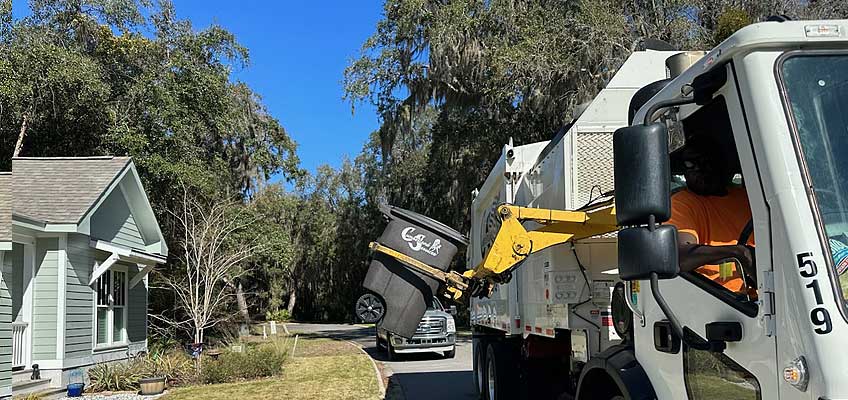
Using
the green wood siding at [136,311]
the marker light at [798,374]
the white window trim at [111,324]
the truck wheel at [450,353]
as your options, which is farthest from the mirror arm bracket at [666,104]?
the truck wheel at [450,353]

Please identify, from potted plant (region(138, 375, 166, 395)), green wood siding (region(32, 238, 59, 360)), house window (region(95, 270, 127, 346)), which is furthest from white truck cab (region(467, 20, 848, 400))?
house window (region(95, 270, 127, 346))

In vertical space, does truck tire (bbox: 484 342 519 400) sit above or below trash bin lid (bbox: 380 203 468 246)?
below

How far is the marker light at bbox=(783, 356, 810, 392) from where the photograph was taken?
8.30ft

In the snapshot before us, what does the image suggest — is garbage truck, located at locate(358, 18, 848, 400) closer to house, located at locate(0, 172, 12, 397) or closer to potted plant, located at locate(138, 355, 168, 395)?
house, located at locate(0, 172, 12, 397)

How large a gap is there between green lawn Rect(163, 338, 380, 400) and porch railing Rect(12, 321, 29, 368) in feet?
8.85

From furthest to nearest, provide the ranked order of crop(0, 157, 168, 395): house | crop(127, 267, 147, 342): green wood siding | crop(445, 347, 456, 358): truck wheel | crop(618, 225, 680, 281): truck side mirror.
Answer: crop(445, 347, 456, 358): truck wheel, crop(127, 267, 147, 342): green wood siding, crop(0, 157, 168, 395): house, crop(618, 225, 680, 281): truck side mirror

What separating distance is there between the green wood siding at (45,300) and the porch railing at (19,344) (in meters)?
0.31

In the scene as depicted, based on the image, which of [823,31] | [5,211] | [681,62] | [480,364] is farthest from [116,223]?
[823,31]

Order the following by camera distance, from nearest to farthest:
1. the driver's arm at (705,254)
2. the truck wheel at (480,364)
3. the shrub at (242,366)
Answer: the driver's arm at (705,254), the truck wheel at (480,364), the shrub at (242,366)

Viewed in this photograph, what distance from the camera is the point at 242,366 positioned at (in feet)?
53.2

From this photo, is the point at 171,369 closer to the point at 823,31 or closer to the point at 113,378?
the point at 113,378

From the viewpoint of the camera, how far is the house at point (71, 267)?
14.2 m

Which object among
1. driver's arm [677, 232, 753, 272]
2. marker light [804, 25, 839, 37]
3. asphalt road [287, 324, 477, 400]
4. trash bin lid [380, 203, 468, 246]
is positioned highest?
marker light [804, 25, 839, 37]

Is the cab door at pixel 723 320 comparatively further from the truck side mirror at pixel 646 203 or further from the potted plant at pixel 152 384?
the potted plant at pixel 152 384
